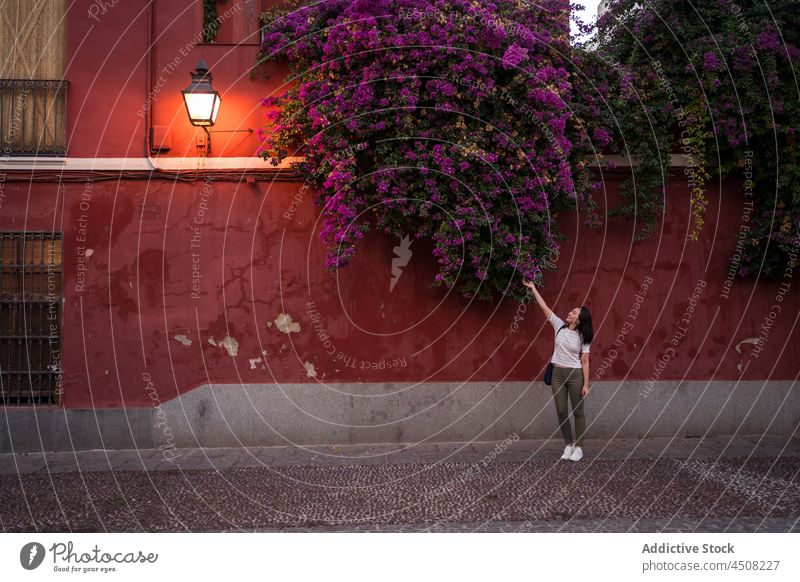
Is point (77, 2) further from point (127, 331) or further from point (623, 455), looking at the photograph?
point (623, 455)

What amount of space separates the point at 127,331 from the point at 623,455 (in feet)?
21.3

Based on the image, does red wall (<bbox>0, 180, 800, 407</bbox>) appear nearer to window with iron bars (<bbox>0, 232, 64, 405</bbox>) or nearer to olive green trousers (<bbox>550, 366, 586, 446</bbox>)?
window with iron bars (<bbox>0, 232, 64, 405</bbox>)

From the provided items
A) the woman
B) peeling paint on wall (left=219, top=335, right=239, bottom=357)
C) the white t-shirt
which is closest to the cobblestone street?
the woman

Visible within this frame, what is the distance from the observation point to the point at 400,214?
787 centimetres

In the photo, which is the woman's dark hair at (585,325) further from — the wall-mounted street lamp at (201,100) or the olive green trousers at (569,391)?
the wall-mounted street lamp at (201,100)

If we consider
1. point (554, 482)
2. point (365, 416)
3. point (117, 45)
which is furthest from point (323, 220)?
point (554, 482)

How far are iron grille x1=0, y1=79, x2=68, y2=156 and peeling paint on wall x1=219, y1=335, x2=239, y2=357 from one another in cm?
326

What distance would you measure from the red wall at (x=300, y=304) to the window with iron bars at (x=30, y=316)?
167mm

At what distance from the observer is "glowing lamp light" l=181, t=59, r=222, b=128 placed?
7.96 meters

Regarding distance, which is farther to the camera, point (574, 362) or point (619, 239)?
point (619, 239)

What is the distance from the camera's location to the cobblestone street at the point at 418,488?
5.54m

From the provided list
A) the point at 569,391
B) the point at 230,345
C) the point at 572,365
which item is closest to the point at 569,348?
the point at 572,365

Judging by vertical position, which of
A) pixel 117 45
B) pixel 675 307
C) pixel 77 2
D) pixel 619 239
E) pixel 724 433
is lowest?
pixel 724 433

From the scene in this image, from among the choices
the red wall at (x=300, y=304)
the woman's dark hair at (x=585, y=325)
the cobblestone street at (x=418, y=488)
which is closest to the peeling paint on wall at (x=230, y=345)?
the red wall at (x=300, y=304)
